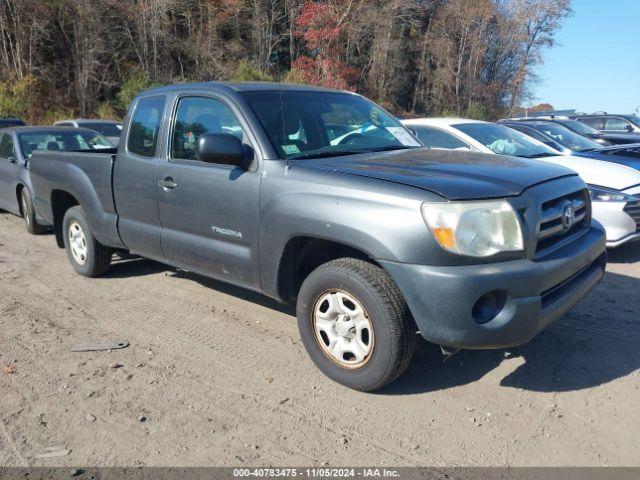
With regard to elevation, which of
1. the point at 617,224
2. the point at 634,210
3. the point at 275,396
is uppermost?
the point at 634,210

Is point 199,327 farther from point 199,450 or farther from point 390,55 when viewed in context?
point 390,55

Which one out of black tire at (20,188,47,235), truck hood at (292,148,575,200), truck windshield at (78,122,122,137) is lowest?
black tire at (20,188,47,235)

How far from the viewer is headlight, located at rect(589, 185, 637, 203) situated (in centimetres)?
643

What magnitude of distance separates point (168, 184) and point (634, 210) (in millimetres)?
5119

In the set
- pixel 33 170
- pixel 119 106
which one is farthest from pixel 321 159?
pixel 119 106

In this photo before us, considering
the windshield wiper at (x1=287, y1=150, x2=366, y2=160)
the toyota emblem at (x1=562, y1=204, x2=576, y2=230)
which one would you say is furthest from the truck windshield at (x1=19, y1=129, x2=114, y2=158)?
the toyota emblem at (x1=562, y1=204, x2=576, y2=230)

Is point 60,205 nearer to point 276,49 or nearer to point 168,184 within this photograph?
point 168,184

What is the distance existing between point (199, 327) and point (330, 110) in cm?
208

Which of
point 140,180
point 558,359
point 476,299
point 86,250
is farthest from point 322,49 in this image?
point 476,299

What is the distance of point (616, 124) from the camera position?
1627 cm

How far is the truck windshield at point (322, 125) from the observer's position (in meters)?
4.11

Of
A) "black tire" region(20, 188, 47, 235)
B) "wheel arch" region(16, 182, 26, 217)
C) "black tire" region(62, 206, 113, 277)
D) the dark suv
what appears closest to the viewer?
"black tire" region(62, 206, 113, 277)

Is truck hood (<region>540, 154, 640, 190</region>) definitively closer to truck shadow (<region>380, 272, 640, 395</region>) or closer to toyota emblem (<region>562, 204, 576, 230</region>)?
truck shadow (<region>380, 272, 640, 395</region>)

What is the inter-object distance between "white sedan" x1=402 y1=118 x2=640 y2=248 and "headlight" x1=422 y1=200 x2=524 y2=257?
3878mm
